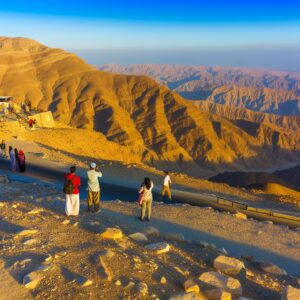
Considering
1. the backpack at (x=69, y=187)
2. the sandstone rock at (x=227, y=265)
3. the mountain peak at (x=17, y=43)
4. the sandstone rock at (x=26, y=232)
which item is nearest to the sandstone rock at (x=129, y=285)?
the sandstone rock at (x=227, y=265)

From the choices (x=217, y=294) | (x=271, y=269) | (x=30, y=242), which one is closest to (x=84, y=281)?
(x=30, y=242)

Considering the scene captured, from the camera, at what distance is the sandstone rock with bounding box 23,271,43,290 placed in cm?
616

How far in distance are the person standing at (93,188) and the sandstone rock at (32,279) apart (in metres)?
3.81

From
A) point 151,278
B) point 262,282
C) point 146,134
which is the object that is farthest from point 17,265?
point 146,134

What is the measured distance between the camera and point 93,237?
27.8 ft

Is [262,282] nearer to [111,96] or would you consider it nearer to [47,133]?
[47,133]

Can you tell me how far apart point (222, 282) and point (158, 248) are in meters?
1.68

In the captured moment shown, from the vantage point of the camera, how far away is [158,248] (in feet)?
27.1

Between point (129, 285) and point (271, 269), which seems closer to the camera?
point (129, 285)

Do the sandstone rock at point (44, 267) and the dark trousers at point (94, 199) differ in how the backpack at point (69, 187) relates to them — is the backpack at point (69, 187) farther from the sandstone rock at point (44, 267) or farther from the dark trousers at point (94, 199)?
the sandstone rock at point (44, 267)

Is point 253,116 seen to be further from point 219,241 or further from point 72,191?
point 72,191

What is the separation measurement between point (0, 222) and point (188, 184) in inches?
Result: 548

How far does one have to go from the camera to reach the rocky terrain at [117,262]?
628cm

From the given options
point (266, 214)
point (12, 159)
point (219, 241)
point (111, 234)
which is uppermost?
point (111, 234)
